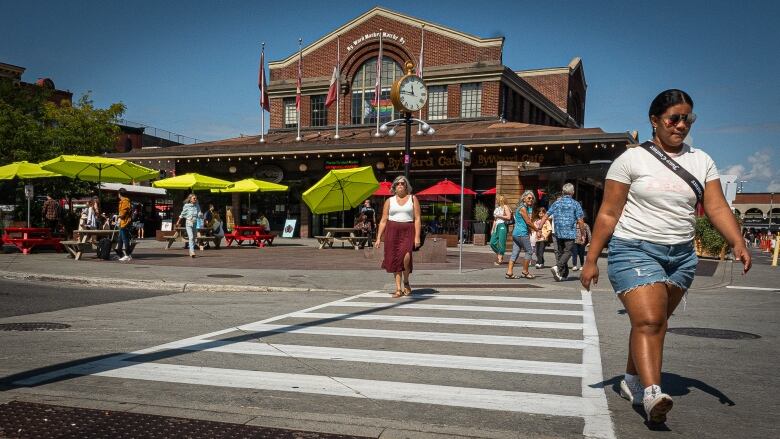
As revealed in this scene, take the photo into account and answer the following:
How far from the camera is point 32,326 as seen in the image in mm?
7172

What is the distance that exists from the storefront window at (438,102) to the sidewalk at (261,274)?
18.7 meters

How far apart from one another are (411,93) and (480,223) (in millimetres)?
11441

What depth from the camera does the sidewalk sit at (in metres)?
11.7

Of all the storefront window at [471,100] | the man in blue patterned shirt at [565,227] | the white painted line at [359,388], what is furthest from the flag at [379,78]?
the white painted line at [359,388]

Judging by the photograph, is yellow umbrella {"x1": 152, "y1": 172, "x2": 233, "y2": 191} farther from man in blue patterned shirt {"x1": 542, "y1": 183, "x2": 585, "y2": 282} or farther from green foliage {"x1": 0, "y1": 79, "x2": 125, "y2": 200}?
man in blue patterned shirt {"x1": 542, "y1": 183, "x2": 585, "y2": 282}

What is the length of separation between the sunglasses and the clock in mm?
12765

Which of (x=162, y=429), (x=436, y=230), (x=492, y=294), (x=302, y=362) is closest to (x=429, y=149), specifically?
(x=436, y=230)

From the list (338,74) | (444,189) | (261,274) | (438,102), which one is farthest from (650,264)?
(338,74)

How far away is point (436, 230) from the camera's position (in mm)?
30203

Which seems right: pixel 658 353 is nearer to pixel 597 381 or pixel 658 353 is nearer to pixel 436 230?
pixel 597 381

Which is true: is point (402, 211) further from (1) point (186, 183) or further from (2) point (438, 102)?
(2) point (438, 102)

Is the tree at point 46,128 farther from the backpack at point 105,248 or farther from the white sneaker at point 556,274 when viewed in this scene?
the white sneaker at point 556,274

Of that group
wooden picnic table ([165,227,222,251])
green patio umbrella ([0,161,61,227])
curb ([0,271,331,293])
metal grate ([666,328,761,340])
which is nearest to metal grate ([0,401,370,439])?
metal grate ([666,328,761,340])

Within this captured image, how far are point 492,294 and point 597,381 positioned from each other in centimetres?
587
